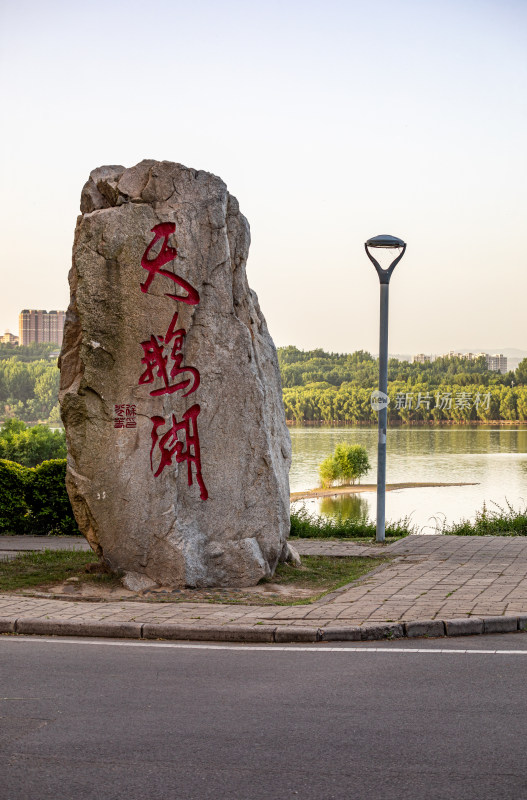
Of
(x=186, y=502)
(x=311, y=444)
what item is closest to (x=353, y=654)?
(x=186, y=502)

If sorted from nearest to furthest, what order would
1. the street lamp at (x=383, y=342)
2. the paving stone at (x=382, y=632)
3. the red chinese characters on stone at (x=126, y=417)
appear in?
the paving stone at (x=382, y=632) → the red chinese characters on stone at (x=126, y=417) → the street lamp at (x=383, y=342)

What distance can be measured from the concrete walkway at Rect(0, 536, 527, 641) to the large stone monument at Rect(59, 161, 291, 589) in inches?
42.7

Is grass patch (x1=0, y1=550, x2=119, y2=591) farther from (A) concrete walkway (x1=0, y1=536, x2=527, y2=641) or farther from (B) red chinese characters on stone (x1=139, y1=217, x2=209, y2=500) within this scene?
(B) red chinese characters on stone (x1=139, y1=217, x2=209, y2=500)

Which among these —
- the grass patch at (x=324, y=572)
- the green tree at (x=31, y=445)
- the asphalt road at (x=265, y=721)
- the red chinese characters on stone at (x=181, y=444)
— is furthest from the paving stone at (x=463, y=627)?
the green tree at (x=31, y=445)

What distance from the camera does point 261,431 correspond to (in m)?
10.2

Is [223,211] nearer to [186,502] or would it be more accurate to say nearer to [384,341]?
[186,502]

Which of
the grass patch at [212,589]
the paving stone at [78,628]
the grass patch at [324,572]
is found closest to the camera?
the paving stone at [78,628]

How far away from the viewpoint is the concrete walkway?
7.53 m

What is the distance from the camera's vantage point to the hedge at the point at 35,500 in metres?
14.5

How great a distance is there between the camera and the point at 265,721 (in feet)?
17.3

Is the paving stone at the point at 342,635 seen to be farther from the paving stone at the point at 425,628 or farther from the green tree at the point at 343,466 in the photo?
the green tree at the point at 343,466

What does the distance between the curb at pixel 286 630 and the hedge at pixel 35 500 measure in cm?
688

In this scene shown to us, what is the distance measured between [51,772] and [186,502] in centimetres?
546

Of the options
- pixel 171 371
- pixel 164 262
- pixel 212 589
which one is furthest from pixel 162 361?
pixel 212 589
